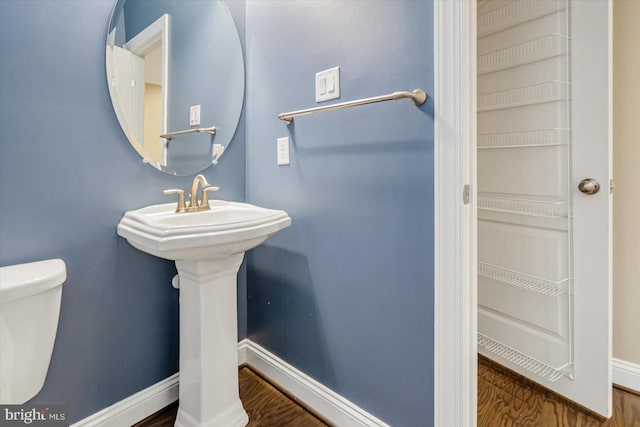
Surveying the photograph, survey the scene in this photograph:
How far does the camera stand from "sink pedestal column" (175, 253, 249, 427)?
45.8 inches

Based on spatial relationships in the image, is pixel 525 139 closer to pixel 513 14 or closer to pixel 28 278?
pixel 513 14

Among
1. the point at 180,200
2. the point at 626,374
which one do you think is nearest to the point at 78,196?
the point at 180,200

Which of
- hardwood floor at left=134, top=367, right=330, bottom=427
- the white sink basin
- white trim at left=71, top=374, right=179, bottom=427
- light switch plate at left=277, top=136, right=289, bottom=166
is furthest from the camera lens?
light switch plate at left=277, top=136, right=289, bottom=166

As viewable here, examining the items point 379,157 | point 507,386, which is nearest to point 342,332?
point 379,157

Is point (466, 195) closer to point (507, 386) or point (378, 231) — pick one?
point (378, 231)

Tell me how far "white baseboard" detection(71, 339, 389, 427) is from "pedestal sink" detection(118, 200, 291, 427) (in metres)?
0.17

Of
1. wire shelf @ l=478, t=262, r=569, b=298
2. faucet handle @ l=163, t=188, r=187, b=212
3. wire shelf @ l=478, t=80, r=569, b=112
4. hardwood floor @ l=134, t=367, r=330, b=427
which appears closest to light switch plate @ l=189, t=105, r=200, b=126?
faucet handle @ l=163, t=188, r=187, b=212

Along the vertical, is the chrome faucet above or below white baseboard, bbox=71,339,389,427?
above

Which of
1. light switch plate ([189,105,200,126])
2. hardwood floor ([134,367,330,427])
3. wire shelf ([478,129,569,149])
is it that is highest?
light switch plate ([189,105,200,126])

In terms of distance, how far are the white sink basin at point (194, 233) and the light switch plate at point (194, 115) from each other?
0.42m

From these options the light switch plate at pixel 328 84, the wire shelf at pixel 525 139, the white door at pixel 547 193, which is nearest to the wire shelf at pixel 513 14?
the white door at pixel 547 193

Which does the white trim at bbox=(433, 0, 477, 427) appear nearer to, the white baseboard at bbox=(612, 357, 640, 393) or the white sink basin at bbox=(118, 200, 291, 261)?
the white sink basin at bbox=(118, 200, 291, 261)

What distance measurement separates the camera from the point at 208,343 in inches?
46.4

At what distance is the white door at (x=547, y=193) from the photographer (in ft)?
4.11
